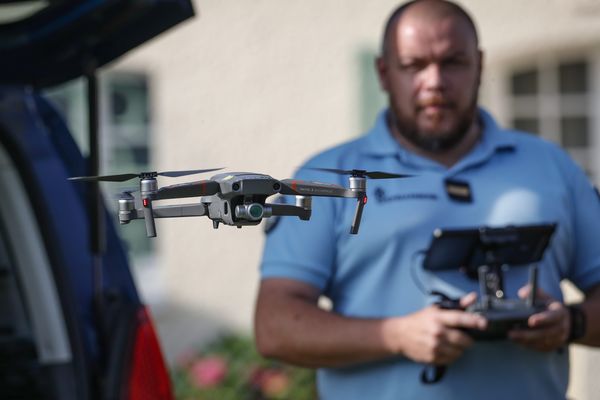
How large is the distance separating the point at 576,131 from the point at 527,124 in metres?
0.32

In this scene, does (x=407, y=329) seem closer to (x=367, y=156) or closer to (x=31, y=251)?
(x=367, y=156)

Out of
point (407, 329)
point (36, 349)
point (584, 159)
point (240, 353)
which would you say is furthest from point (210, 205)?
point (584, 159)

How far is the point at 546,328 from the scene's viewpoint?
2.37 metres

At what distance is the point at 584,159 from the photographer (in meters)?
7.07

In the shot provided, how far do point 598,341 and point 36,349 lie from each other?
1.33m

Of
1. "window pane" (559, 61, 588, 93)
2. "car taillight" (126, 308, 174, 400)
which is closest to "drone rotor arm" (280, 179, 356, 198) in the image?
"car taillight" (126, 308, 174, 400)

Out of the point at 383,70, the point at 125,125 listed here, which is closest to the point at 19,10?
the point at 383,70

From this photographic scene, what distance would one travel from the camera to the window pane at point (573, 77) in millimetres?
7020

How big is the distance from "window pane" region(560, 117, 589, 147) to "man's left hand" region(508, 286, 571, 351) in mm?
4812

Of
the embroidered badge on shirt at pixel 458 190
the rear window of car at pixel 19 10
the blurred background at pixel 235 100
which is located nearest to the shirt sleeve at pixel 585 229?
the embroidered badge on shirt at pixel 458 190

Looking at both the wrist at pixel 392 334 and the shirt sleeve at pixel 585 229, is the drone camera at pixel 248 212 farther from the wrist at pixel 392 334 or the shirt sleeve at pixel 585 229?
the shirt sleeve at pixel 585 229

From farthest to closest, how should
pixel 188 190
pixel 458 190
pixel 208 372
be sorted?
pixel 208 372 → pixel 458 190 → pixel 188 190

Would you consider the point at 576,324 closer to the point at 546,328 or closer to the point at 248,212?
the point at 546,328

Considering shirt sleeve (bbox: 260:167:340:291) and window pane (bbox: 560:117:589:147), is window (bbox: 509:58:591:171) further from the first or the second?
shirt sleeve (bbox: 260:167:340:291)
